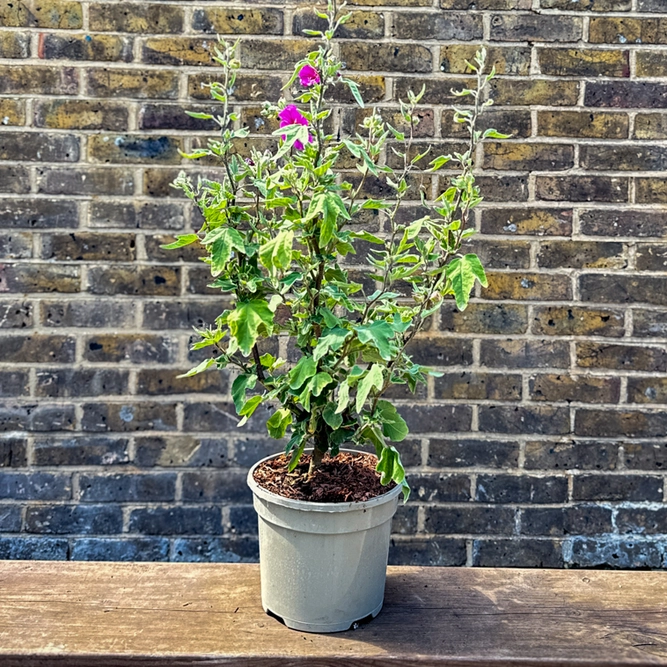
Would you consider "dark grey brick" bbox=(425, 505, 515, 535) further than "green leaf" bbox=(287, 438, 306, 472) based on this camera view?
Yes

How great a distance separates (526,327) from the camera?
5.11 feet

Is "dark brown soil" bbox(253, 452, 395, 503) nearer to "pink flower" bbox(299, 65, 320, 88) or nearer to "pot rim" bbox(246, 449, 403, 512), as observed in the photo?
"pot rim" bbox(246, 449, 403, 512)

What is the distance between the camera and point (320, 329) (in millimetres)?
1091

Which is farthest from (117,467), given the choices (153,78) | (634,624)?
(634,624)

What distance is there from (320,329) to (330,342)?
0.14 metres

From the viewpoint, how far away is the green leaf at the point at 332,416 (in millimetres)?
1030

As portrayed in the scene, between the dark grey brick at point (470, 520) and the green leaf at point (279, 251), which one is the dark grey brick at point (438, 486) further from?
the green leaf at point (279, 251)

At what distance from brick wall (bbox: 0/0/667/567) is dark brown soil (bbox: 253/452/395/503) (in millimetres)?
399

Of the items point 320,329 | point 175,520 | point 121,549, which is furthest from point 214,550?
point 320,329

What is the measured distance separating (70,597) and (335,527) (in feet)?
1.73

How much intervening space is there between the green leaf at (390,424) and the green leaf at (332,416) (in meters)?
0.07

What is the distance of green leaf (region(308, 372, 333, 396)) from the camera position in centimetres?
98

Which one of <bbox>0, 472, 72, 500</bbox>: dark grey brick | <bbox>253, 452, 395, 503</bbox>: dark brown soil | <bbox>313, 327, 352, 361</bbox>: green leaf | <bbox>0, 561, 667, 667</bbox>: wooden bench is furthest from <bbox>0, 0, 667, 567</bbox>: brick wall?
<bbox>313, 327, 352, 361</bbox>: green leaf

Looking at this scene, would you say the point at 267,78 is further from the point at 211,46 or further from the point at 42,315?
the point at 42,315
